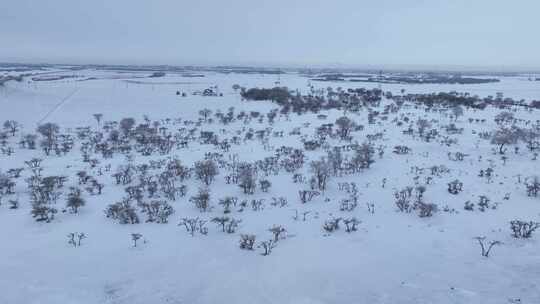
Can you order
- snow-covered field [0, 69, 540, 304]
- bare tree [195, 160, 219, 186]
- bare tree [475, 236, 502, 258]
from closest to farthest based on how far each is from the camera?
snow-covered field [0, 69, 540, 304] < bare tree [475, 236, 502, 258] < bare tree [195, 160, 219, 186]

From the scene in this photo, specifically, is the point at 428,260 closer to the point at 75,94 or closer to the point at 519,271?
the point at 519,271

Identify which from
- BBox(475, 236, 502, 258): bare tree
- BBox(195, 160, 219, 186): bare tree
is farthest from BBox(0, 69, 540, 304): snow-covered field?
BBox(195, 160, 219, 186): bare tree

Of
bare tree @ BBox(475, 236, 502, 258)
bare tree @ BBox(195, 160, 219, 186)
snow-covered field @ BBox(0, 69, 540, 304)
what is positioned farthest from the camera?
bare tree @ BBox(195, 160, 219, 186)

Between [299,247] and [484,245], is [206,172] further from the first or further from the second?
[484,245]

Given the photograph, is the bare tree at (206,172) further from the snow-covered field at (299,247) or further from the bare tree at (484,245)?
the bare tree at (484,245)

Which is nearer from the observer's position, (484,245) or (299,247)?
(484,245)

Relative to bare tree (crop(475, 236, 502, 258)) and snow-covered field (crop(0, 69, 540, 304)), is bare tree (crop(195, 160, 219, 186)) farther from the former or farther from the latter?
bare tree (crop(475, 236, 502, 258))

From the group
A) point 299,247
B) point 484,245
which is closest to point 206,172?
point 299,247

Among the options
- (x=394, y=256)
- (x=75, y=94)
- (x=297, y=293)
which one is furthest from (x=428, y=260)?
(x=75, y=94)

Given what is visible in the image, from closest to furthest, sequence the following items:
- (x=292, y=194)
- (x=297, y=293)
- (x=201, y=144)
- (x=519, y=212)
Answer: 1. (x=297, y=293)
2. (x=519, y=212)
3. (x=292, y=194)
4. (x=201, y=144)

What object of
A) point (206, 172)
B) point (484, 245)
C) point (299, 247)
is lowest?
point (299, 247)

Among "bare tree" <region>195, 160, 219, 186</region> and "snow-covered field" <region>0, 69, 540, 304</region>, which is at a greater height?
"bare tree" <region>195, 160, 219, 186</region>
